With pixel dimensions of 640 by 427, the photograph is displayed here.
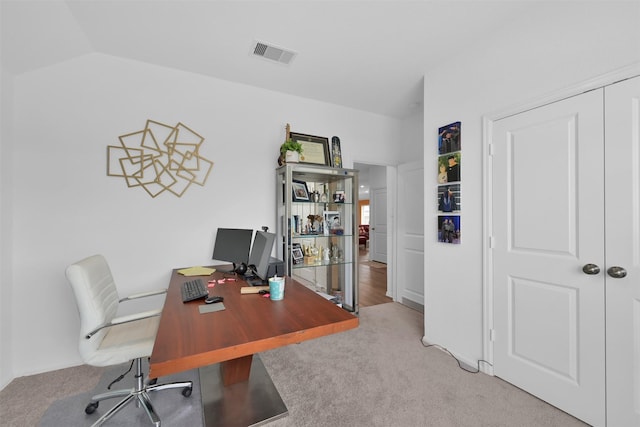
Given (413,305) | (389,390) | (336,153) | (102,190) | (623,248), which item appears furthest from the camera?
(413,305)

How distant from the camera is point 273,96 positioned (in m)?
3.25

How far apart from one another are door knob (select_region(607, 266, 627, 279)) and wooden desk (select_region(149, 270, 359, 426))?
1531 mm

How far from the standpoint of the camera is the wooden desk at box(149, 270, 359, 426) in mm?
1081

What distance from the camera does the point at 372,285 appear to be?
509 cm

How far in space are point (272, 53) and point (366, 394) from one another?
116 inches

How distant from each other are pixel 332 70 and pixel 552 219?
2.31m

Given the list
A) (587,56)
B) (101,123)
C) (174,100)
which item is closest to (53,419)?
(101,123)

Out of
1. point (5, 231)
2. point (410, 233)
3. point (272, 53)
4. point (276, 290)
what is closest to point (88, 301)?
point (276, 290)

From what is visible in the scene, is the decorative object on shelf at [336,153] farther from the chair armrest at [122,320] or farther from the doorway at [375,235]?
the chair armrest at [122,320]

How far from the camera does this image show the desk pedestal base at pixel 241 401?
5.54 ft

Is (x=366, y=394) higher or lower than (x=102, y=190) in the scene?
lower

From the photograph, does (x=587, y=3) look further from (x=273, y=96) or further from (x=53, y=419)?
(x=53, y=419)

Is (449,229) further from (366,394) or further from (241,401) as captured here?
(241,401)

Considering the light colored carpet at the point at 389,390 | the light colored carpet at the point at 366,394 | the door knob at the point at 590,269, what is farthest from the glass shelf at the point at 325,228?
the door knob at the point at 590,269
